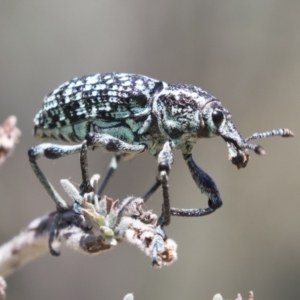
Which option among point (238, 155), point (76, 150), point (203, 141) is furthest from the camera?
point (203, 141)

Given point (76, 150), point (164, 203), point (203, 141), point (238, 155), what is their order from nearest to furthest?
1. point (164, 203)
2. point (238, 155)
3. point (76, 150)
4. point (203, 141)

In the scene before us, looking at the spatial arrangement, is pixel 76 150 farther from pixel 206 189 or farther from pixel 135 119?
pixel 206 189

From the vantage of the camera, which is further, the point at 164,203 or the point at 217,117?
the point at 217,117

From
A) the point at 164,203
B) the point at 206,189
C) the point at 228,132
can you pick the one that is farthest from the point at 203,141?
the point at 164,203

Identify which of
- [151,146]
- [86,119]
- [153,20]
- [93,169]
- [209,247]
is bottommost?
[209,247]

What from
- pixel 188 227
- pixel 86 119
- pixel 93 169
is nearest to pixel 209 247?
pixel 188 227

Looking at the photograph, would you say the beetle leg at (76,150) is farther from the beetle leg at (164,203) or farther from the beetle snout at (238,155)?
the beetle snout at (238,155)

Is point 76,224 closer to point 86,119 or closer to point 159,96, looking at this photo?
point 86,119

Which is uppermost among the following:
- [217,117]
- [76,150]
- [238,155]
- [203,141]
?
[217,117]
